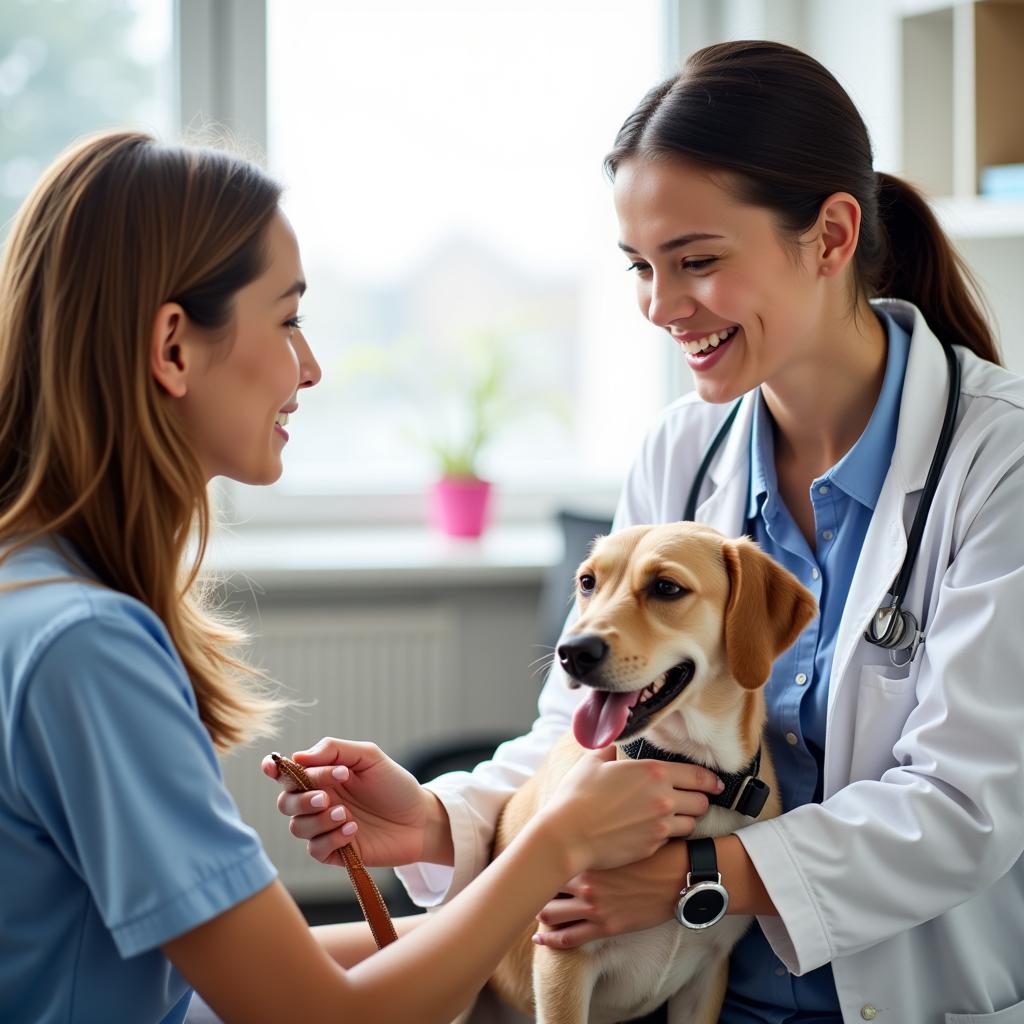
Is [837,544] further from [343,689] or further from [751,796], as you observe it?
[343,689]

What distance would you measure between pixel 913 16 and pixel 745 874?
188 centimetres

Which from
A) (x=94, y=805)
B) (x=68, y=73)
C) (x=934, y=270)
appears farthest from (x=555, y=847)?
(x=68, y=73)

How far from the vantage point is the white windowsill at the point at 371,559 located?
9.28 ft

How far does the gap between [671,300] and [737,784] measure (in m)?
0.59

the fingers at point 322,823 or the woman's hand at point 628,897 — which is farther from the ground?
the fingers at point 322,823

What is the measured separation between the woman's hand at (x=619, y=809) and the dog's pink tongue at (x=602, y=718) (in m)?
0.02

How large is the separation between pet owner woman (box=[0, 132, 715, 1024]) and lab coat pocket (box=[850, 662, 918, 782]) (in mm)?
284

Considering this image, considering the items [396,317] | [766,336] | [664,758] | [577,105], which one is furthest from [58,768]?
[577,105]

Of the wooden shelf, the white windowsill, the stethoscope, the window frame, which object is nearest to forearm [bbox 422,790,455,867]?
the stethoscope

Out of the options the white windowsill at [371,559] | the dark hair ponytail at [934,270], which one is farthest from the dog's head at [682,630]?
the white windowsill at [371,559]

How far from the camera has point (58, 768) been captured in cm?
88

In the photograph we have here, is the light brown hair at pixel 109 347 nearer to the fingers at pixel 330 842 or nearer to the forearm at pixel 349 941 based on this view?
the fingers at pixel 330 842

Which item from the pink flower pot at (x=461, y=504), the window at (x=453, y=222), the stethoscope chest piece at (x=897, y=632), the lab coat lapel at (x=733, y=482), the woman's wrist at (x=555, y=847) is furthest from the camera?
the window at (x=453, y=222)

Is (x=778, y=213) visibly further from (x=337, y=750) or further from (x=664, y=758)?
(x=337, y=750)
